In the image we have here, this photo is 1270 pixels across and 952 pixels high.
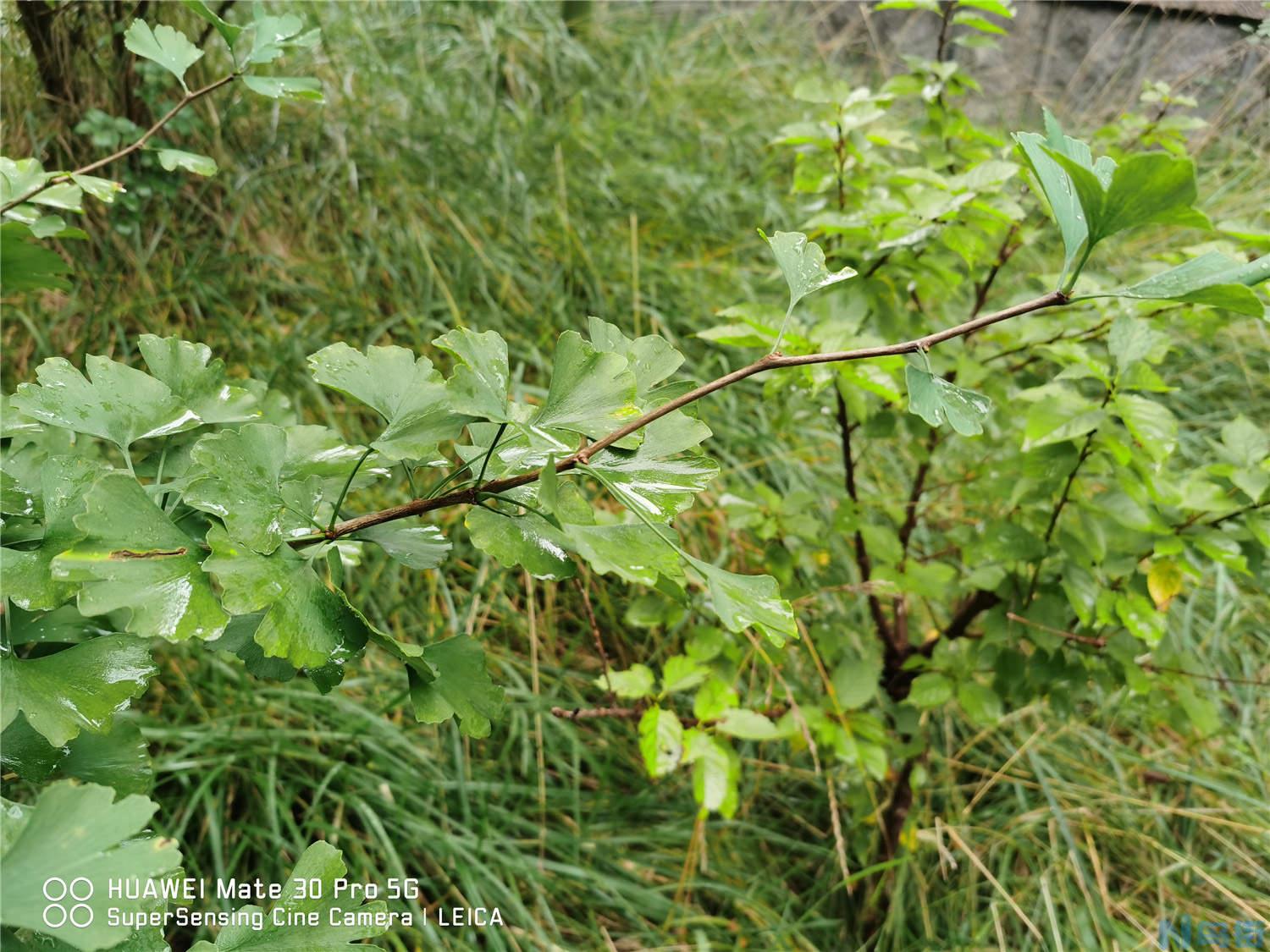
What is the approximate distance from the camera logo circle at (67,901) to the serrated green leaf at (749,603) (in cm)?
27

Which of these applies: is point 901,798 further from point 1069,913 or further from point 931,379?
point 931,379

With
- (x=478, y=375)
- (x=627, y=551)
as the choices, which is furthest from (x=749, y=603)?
(x=478, y=375)

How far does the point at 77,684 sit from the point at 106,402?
Answer: 16 centimetres

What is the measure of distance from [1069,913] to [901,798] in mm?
271

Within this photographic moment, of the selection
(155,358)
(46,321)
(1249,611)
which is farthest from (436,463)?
(1249,611)

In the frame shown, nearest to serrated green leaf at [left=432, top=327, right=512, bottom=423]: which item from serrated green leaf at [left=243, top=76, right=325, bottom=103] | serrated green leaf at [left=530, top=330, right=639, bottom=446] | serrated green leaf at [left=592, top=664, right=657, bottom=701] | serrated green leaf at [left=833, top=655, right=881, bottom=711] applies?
serrated green leaf at [left=530, top=330, right=639, bottom=446]

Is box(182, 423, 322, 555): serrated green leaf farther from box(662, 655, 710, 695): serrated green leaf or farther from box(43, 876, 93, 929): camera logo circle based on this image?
box(662, 655, 710, 695): serrated green leaf

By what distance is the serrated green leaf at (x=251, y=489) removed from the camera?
1.38ft

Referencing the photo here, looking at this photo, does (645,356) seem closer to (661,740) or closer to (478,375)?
(478,375)

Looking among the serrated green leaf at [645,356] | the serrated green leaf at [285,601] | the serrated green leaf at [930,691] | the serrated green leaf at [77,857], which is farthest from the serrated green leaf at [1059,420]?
the serrated green leaf at [77,857]

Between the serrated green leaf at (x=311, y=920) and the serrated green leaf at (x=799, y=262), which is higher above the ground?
the serrated green leaf at (x=799, y=262)

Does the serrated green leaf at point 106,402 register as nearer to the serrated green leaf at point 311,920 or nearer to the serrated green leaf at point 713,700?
the serrated green leaf at point 311,920

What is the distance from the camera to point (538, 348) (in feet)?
6.19

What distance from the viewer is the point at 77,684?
440 mm
